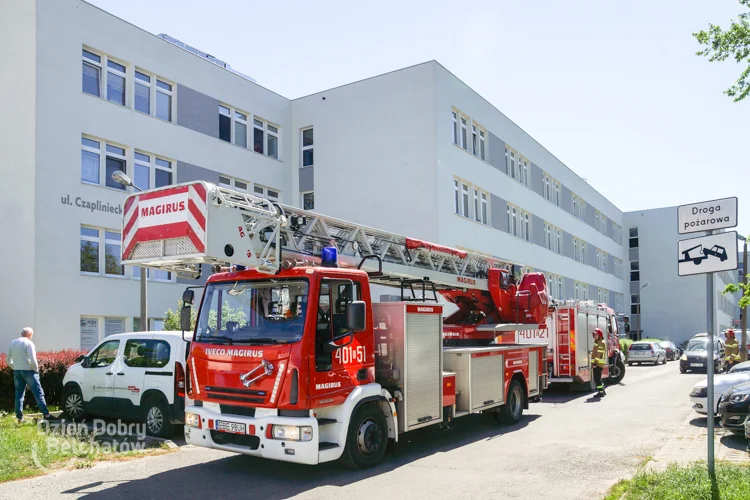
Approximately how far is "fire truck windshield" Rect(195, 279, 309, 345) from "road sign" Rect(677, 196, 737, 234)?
4.47 m

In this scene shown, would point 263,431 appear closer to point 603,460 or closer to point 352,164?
point 603,460

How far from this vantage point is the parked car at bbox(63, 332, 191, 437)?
1075cm

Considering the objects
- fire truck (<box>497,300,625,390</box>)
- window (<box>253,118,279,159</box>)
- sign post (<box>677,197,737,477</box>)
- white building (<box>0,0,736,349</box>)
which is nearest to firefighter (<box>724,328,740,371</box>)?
fire truck (<box>497,300,625,390</box>)

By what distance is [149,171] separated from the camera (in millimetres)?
22438

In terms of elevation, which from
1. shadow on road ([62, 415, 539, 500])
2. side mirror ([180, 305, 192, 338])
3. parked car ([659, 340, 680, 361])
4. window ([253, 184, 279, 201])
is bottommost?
parked car ([659, 340, 680, 361])

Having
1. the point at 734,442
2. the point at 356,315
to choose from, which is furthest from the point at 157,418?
the point at 734,442

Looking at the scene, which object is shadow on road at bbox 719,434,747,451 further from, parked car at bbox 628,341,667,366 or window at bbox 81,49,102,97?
parked car at bbox 628,341,667,366

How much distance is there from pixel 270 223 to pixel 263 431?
2.46 meters

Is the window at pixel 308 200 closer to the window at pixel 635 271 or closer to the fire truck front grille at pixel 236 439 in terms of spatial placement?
the fire truck front grille at pixel 236 439

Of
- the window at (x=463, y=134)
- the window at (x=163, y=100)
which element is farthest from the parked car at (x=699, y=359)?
the window at (x=163, y=100)

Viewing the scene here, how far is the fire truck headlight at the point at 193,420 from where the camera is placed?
26.9ft

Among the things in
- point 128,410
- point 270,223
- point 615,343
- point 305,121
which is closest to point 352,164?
point 305,121

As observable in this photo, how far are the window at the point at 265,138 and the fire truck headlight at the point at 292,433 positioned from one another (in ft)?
70.3

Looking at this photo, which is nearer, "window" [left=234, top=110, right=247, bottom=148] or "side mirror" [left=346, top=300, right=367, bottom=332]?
"side mirror" [left=346, top=300, right=367, bottom=332]
